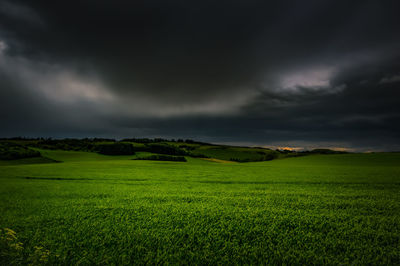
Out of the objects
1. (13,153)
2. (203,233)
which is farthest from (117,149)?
(203,233)

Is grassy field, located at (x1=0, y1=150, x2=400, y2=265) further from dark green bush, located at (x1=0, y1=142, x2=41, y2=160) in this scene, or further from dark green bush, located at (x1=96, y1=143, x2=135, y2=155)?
dark green bush, located at (x1=96, y1=143, x2=135, y2=155)

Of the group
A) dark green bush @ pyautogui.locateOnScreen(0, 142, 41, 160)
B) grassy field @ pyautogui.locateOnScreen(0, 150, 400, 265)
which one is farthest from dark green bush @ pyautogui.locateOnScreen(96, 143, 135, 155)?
grassy field @ pyautogui.locateOnScreen(0, 150, 400, 265)

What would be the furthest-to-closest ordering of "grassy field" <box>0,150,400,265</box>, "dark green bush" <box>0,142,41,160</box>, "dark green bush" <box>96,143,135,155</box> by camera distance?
"dark green bush" <box>96,143,135,155</box>, "dark green bush" <box>0,142,41,160</box>, "grassy field" <box>0,150,400,265</box>

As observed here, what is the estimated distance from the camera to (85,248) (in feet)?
7.95

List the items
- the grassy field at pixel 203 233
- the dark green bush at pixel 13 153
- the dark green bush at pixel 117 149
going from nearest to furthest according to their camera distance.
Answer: the grassy field at pixel 203 233
the dark green bush at pixel 13 153
the dark green bush at pixel 117 149

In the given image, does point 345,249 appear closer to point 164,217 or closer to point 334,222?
point 334,222

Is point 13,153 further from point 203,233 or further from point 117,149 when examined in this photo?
point 203,233

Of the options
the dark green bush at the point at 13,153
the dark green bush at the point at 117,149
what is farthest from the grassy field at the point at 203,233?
the dark green bush at the point at 117,149

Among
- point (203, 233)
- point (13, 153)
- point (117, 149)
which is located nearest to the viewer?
point (203, 233)

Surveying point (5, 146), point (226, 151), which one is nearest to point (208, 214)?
point (5, 146)

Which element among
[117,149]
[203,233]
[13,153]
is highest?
[203,233]

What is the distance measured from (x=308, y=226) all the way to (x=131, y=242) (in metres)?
2.85

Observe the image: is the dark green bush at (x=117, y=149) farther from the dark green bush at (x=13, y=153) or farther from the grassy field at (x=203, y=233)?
the grassy field at (x=203, y=233)

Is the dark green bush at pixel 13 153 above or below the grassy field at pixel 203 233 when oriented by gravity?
below
